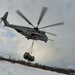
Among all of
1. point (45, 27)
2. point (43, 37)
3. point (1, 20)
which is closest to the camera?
point (43, 37)

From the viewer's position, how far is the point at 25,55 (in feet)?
135

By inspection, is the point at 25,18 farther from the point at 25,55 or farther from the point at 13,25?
the point at 25,55

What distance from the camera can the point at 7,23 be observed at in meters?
44.5

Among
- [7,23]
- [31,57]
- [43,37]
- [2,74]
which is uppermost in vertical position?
[7,23]

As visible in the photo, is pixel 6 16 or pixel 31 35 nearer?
pixel 31 35

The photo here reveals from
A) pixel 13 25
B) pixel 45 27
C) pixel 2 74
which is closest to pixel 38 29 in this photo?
pixel 45 27

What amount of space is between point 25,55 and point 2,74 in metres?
10.4

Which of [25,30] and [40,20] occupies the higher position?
[40,20]

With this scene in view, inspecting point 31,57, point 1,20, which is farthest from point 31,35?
point 1,20

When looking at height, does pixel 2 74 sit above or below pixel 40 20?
below

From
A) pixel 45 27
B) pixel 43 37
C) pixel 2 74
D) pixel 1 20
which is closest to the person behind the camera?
pixel 2 74

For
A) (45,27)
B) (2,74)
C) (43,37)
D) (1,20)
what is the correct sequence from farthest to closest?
(1,20), (45,27), (43,37), (2,74)

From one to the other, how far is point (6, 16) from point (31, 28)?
30.1 feet

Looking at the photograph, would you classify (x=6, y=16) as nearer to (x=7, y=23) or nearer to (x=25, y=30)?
(x=7, y=23)
